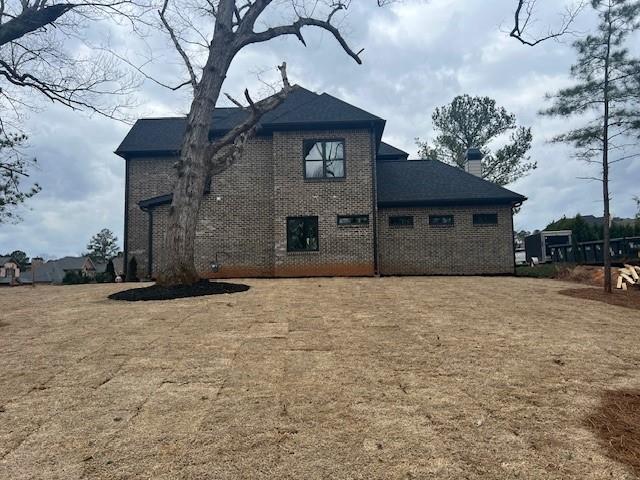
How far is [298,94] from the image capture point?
1902cm

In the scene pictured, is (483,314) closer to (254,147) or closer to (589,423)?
(589,423)

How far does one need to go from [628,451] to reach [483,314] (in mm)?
4825

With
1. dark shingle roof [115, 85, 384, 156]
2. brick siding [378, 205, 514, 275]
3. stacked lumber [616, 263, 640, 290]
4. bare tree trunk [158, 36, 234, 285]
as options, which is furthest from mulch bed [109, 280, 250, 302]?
stacked lumber [616, 263, 640, 290]

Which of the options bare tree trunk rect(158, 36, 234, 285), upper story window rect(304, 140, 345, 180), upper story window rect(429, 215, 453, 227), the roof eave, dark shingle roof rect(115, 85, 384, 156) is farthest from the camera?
upper story window rect(429, 215, 453, 227)

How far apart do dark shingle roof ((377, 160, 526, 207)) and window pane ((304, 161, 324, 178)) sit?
106 inches

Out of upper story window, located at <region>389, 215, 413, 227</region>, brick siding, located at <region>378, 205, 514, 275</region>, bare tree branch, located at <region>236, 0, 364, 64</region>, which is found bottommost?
brick siding, located at <region>378, 205, 514, 275</region>

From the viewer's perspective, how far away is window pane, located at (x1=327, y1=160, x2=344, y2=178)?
649 inches

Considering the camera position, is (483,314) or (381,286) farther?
(381,286)

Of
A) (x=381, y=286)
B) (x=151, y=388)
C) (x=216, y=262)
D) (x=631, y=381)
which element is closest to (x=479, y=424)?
(x=631, y=381)

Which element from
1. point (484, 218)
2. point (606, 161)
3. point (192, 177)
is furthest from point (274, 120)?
point (606, 161)

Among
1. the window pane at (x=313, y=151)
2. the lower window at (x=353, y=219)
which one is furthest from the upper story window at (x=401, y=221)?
the window pane at (x=313, y=151)

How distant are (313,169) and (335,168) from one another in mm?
858

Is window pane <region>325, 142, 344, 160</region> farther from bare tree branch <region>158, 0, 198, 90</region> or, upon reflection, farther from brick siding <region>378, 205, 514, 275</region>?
bare tree branch <region>158, 0, 198, 90</region>

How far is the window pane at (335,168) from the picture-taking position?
54.1 feet
